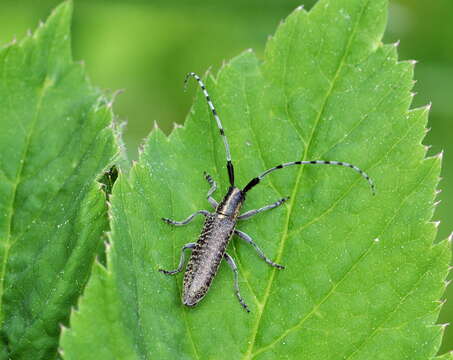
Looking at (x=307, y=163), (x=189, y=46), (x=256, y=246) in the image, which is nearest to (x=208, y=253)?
(x=256, y=246)

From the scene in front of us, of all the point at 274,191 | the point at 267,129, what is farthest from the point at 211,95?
the point at 274,191

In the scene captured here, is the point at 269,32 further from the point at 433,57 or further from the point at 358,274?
the point at 358,274

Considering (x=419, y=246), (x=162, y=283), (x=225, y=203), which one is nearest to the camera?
(x=419, y=246)

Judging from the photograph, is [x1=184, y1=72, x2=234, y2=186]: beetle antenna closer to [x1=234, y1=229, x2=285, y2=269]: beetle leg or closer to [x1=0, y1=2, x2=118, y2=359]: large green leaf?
[x1=234, y1=229, x2=285, y2=269]: beetle leg

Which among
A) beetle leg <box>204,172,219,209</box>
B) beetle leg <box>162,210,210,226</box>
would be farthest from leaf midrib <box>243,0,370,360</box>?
beetle leg <box>162,210,210,226</box>

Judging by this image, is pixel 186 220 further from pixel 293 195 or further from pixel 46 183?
pixel 46 183

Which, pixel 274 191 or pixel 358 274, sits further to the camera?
pixel 274 191
